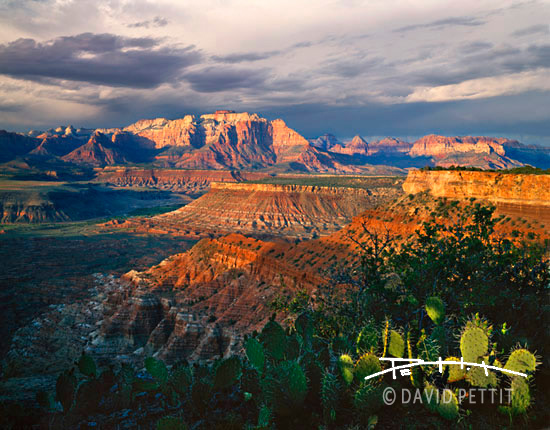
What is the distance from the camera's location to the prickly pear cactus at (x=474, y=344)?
11.7 meters

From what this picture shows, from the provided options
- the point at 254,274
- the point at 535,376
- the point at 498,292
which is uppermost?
the point at 498,292

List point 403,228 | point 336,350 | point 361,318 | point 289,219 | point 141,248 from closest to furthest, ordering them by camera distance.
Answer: point 336,350
point 361,318
point 403,228
point 141,248
point 289,219

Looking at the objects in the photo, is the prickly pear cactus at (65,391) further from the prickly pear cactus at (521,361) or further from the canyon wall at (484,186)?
the canyon wall at (484,186)

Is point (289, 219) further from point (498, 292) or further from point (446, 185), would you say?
point (498, 292)

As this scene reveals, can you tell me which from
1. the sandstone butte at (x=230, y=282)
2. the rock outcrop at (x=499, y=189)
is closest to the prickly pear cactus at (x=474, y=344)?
the sandstone butte at (x=230, y=282)

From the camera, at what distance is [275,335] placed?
15945 mm

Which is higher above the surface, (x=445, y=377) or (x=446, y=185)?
(x=446, y=185)

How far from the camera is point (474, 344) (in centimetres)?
1180

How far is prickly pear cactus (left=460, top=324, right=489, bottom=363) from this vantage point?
11.7 meters

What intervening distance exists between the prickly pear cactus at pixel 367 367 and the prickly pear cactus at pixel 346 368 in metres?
0.20

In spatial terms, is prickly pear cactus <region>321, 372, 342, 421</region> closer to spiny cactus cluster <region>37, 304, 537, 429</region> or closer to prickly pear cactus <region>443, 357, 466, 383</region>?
spiny cactus cluster <region>37, 304, 537, 429</region>

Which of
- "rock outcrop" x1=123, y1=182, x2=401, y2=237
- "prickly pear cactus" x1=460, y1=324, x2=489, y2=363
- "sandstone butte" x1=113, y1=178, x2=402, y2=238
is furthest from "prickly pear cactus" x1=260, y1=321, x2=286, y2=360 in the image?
"sandstone butte" x1=113, y1=178, x2=402, y2=238

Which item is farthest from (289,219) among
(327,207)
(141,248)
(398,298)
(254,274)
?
(398,298)

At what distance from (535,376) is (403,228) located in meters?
41.3
